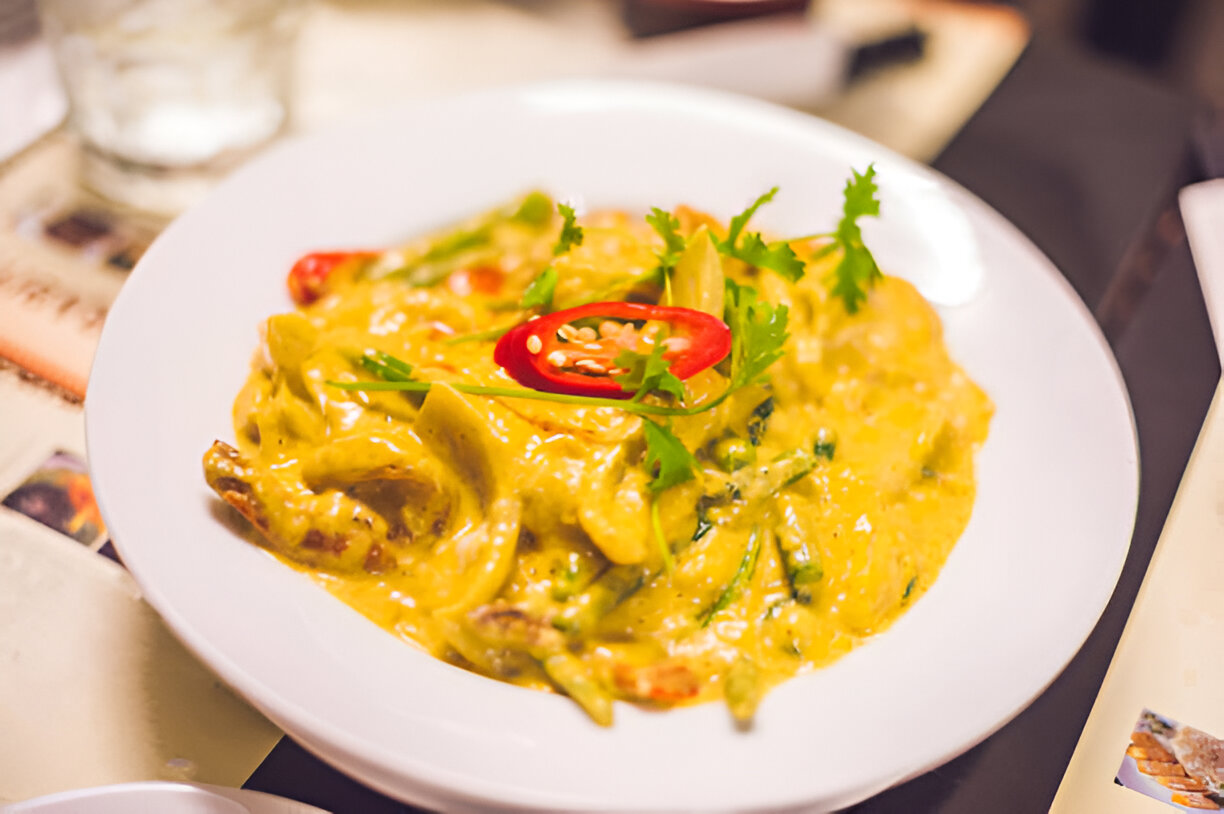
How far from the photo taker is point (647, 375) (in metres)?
2.18

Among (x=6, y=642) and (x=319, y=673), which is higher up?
(x=319, y=673)

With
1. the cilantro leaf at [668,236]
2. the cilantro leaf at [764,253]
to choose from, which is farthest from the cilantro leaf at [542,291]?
the cilantro leaf at [764,253]

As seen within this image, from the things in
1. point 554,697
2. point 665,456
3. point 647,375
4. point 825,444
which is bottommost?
point 554,697

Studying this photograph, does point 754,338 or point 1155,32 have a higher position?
point 754,338

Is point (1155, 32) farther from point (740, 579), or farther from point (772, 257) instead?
point (740, 579)

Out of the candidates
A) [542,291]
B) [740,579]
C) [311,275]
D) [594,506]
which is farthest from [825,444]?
[311,275]

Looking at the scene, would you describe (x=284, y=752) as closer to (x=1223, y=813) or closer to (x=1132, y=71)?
(x=1223, y=813)

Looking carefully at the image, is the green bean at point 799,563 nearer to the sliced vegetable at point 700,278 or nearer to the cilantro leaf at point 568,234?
the sliced vegetable at point 700,278

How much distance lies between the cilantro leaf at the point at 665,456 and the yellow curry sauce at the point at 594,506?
0.05m

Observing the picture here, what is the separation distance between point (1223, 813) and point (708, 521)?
1.26 metres

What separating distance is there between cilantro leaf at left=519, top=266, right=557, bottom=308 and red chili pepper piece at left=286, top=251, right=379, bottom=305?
626 millimetres

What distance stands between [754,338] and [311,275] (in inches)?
50.3

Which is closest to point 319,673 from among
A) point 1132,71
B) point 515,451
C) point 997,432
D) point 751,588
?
point 515,451

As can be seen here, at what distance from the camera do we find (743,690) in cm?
196
